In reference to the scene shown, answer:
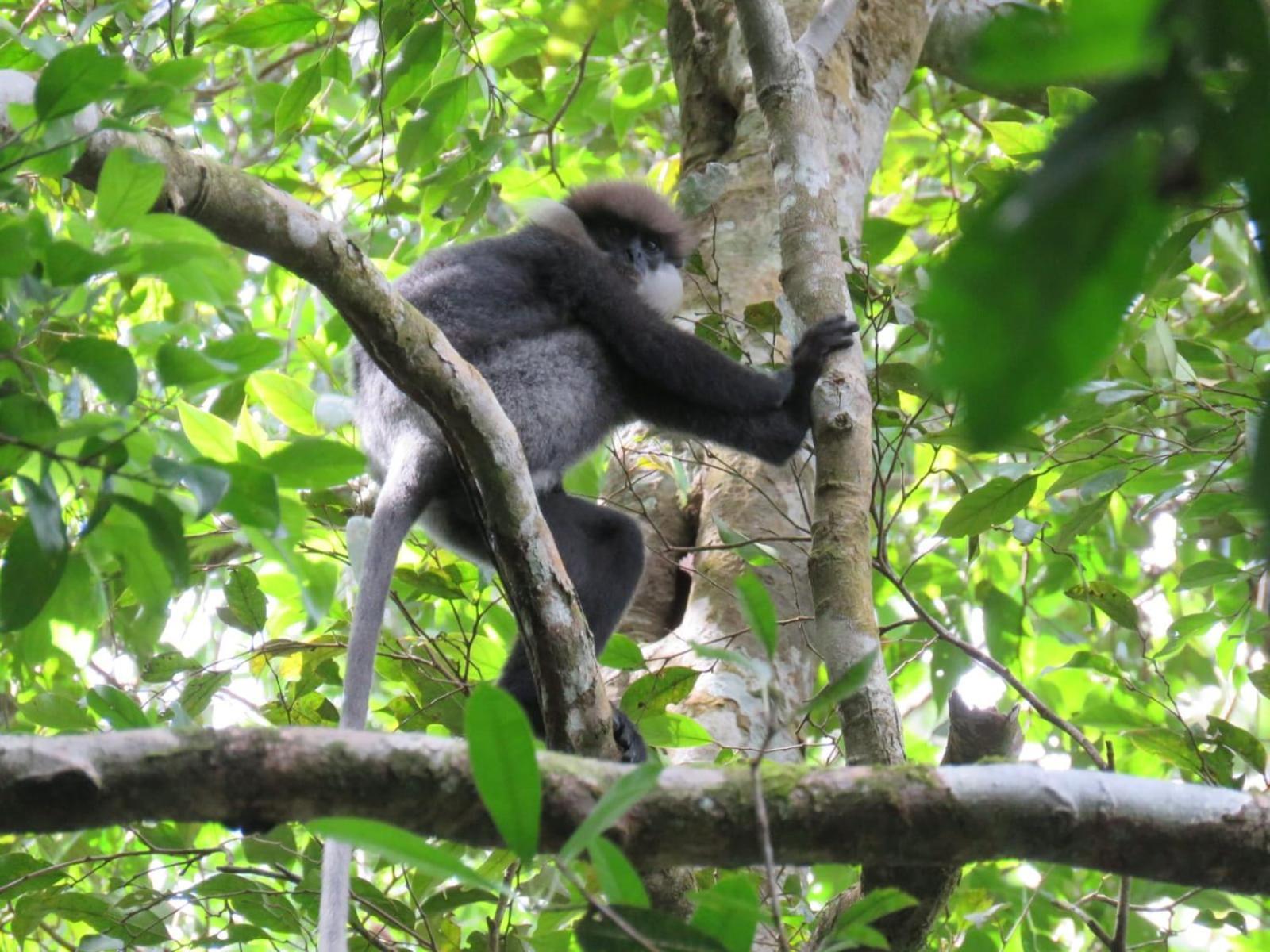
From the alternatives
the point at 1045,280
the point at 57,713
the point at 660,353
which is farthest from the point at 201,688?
the point at 1045,280

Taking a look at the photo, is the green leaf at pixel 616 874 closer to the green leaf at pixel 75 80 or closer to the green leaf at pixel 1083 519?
the green leaf at pixel 75 80

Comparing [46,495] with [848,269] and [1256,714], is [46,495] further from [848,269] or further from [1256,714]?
[1256,714]

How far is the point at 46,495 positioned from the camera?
119 cm

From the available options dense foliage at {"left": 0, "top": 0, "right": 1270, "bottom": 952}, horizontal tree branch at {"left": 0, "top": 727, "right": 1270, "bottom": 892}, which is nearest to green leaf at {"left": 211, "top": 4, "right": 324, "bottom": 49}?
dense foliage at {"left": 0, "top": 0, "right": 1270, "bottom": 952}

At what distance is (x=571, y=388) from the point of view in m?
3.02

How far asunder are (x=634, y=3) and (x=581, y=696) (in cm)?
259

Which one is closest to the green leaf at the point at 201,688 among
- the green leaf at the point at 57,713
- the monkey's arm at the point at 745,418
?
the green leaf at the point at 57,713

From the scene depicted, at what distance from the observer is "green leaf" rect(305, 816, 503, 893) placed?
3.15 ft

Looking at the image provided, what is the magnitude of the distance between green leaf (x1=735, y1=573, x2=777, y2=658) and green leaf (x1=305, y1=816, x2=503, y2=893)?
0.33 m

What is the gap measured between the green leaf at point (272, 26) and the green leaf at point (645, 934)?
2317 mm

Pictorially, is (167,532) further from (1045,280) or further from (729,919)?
(1045,280)

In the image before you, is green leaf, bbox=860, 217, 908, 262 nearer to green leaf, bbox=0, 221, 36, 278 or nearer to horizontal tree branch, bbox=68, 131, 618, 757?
horizontal tree branch, bbox=68, 131, 618, 757

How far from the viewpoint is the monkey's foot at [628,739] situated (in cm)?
238

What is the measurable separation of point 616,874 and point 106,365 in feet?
2.31
